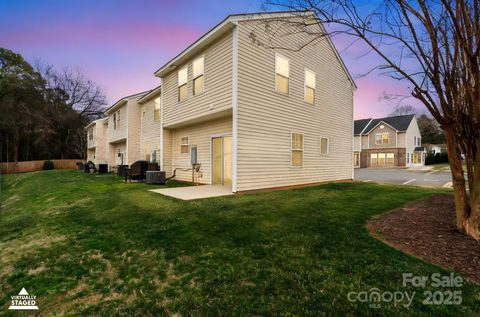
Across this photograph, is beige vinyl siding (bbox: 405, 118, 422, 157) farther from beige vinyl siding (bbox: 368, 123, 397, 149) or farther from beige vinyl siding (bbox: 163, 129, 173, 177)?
beige vinyl siding (bbox: 163, 129, 173, 177)

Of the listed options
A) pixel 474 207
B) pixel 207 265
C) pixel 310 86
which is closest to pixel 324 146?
pixel 310 86

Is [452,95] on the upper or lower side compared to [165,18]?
lower

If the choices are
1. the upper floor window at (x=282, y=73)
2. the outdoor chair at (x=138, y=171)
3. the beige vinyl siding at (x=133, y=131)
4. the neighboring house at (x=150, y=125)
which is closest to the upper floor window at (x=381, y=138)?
the upper floor window at (x=282, y=73)

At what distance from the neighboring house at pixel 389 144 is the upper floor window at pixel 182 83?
27674 mm

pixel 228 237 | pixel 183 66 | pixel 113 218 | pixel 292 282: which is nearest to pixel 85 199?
pixel 113 218

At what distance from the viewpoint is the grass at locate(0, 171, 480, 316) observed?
231 centimetres

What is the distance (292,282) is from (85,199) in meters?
8.01

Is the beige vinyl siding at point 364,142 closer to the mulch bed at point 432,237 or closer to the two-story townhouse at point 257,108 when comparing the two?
the two-story townhouse at point 257,108

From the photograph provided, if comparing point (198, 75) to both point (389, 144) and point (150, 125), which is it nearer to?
point (150, 125)

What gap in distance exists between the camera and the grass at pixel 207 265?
231 centimetres

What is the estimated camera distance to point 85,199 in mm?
8031

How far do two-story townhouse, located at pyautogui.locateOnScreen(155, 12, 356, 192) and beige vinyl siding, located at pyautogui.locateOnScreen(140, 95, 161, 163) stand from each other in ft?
7.94

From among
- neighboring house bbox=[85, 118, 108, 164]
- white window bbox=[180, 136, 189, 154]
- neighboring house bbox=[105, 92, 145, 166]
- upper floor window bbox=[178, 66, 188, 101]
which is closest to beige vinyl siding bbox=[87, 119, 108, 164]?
neighboring house bbox=[85, 118, 108, 164]

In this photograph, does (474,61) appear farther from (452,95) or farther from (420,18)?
(420,18)
